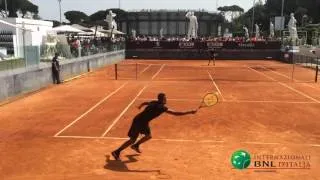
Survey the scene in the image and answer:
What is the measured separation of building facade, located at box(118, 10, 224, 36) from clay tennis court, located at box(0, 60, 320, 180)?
9809 centimetres

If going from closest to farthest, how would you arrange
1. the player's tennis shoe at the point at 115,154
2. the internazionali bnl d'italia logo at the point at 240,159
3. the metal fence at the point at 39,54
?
the internazionali bnl d'italia logo at the point at 240,159
the player's tennis shoe at the point at 115,154
the metal fence at the point at 39,54

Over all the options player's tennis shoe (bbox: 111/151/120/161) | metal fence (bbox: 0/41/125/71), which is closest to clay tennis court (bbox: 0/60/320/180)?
player's tennis shoe (bbox: 111/151/120/161)

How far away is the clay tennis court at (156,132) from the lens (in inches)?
376

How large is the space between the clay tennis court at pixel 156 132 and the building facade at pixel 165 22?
322 feet

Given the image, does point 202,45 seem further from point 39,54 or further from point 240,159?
point 240,159

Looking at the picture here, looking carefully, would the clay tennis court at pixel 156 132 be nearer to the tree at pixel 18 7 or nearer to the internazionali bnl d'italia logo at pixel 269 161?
the internazionali bnl d'italia logo at pixel 269 161

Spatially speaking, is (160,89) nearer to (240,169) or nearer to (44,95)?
(44,95)

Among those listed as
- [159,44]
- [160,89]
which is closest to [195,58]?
[159,44]

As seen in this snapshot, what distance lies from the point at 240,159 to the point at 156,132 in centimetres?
335

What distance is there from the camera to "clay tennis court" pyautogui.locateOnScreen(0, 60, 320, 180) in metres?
9.56

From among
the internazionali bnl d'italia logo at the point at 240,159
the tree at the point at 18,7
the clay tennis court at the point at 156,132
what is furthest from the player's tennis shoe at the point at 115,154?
the tree at the point at 18,7

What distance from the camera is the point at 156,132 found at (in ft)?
43.5

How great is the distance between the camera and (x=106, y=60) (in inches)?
1606

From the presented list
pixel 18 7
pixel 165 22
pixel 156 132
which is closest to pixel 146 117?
pixel 156 132
